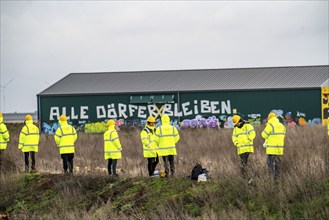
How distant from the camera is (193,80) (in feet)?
185

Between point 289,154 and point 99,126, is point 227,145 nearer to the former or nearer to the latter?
point 289,154

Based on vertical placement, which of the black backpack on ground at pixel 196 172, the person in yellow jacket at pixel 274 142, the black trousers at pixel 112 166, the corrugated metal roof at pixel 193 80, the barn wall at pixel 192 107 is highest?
the corrugated metal roof at pixel 193 80

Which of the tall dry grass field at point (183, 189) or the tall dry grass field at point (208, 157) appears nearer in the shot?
the tall dry grass field at point (183, 189)

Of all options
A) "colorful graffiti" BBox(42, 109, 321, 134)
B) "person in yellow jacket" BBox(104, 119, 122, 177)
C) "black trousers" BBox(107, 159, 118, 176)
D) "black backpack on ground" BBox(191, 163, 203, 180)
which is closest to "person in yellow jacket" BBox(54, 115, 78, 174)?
"black trousers" BBox(107, 159, 118, 176)

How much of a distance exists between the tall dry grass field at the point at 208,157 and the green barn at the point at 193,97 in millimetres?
14828

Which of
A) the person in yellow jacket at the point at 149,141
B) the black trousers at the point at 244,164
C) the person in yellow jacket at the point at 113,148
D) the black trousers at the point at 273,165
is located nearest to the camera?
the black trousers at the point at 244,164

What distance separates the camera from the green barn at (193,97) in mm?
50438

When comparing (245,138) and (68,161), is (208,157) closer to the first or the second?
(68,161)

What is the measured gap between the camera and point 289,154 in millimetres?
22312

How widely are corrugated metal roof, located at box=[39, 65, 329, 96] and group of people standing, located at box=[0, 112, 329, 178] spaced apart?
1104 inches

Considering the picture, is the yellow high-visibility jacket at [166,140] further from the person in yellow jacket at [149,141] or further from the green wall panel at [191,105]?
the green wall panel at [191,105]

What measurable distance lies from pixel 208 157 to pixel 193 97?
26.9 metres

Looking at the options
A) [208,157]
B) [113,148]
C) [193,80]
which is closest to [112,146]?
[113,148]

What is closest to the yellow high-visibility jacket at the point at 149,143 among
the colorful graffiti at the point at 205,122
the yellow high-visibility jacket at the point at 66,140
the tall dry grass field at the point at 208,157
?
the tall dry grass field at the point at 208,157
